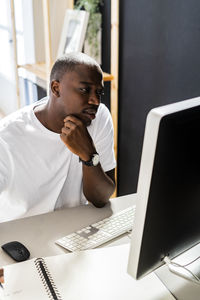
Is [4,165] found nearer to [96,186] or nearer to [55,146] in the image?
[55,146]

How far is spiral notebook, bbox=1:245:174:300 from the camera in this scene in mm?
945

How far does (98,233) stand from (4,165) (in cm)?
43

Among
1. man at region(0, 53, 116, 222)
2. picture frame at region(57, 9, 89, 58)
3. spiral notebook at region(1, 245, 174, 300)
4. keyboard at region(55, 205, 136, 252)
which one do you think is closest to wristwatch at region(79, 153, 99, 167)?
man at region(0, 53, 116, 222)

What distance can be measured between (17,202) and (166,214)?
0.82 m

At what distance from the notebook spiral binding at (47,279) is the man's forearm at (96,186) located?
16.7 inches

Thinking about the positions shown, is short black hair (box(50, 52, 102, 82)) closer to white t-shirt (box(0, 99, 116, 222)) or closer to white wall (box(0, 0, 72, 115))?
white t-shirt (box(0, 99, 116, 222))

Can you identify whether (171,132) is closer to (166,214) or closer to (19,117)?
(166,214)

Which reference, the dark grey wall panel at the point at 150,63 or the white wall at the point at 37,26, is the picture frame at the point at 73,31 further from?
the dark grey wall panel at the point at 150,63

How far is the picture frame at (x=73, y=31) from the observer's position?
2.55 m

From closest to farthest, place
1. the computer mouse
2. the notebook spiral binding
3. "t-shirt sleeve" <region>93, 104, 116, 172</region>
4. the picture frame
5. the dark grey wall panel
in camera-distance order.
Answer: the notebook spiral binding
the computer mouse
"t-shirt sleeve" <region>93, 104, 116, 172</region>
the dark grey wall panel
the picture frame

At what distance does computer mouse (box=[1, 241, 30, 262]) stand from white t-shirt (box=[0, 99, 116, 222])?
0.30m

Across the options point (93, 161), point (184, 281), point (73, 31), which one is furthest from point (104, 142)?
point (73, 31)

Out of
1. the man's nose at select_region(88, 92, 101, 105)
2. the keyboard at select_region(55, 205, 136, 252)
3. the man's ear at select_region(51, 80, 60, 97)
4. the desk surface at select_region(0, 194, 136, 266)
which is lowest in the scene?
the desk surface at select_region(0, 194, 136, 266)

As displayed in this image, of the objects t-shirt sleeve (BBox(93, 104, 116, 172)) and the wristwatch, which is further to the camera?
t-shirt sleeve (BBox(93, 104, 116, 172))
